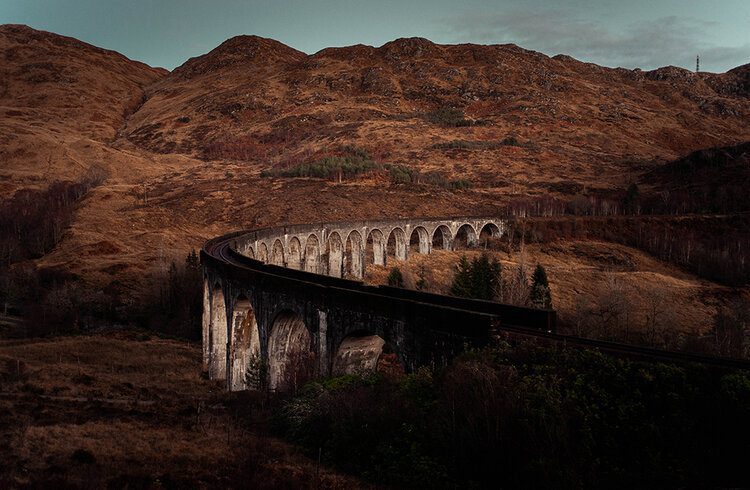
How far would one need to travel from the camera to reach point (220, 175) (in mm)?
116375

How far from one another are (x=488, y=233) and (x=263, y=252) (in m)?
49.3

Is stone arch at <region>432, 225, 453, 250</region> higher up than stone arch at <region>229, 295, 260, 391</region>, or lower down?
higher up

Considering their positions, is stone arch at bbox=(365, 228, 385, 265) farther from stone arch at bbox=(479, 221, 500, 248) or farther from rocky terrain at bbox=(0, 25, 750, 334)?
stone arch at bbox=(479, 221, 500, 248)

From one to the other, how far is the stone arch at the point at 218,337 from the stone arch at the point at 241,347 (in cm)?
281

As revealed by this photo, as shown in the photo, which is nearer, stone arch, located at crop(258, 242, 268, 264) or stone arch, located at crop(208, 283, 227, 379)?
stone arch, located at crop(208, 283, 227, 379)

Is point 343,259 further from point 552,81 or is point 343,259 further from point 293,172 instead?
point 552,81

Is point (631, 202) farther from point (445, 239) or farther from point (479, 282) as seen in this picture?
point (479, 282)

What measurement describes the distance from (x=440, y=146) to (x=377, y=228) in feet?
233

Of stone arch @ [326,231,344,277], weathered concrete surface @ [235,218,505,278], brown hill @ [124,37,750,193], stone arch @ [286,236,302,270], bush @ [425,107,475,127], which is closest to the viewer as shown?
weathered concrete surface @ [235,218,505,278]

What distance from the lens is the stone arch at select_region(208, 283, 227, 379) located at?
1282 inches

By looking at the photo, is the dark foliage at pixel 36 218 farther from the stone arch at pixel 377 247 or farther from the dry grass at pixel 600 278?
the dry grass at pixel 600 278

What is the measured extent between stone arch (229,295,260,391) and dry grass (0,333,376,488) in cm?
140

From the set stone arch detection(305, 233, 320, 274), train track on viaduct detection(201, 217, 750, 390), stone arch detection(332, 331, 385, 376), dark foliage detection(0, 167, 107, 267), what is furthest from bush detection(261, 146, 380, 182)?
stone arch detection(332, 331, 385, 376)

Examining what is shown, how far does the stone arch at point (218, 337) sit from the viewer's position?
32562 millimetres
